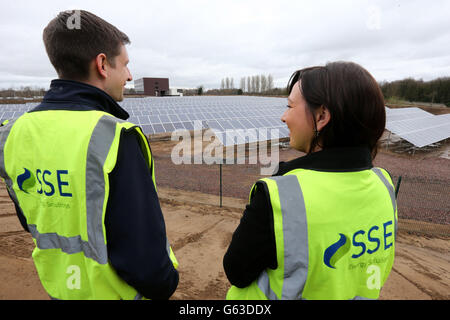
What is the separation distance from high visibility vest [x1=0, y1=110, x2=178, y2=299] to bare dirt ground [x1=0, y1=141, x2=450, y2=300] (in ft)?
8.83

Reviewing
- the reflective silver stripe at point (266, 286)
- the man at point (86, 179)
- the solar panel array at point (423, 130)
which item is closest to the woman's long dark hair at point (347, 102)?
the reflective silver stripe at point (266, 286)

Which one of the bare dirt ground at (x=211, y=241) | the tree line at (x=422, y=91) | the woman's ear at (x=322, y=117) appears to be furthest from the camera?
the tree line at (x=422, y=91)

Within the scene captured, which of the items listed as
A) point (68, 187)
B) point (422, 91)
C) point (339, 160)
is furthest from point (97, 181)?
point (422, 91)

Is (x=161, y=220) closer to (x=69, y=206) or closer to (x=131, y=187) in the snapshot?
(x=131, y=187)

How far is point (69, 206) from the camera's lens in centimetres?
122

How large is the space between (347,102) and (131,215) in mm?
1151

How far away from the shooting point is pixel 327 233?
1.02 metres

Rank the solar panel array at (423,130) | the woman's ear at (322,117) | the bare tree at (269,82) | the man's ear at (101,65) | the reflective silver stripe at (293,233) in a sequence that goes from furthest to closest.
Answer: the bare tree at (269,82) < the solar panel array at (423,130) < the man's ear at (101,65) < the woman's ear at (322,117) < the reflective silver stripe at (293,233)

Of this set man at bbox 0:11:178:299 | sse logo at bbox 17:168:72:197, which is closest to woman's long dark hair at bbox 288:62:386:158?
man at bbox 0:11:178:299

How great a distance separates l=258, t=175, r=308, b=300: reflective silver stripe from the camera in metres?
0.99

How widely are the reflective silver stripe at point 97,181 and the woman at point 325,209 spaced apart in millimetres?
675

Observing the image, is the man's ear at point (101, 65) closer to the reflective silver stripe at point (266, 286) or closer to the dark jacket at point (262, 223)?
Answer: the dark jacket at point (262, 223)

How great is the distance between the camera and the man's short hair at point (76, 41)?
1245 millimetres

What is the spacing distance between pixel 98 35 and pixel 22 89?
95968 mm
